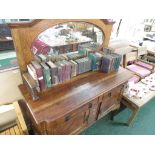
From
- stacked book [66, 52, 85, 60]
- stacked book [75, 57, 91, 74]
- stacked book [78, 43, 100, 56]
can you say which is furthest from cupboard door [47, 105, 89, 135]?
stacked book [78, 43, 100, 56]

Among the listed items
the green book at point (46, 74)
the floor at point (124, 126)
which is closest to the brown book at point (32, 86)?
the green book at point (46, 74)

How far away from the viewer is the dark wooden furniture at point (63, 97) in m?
1.01

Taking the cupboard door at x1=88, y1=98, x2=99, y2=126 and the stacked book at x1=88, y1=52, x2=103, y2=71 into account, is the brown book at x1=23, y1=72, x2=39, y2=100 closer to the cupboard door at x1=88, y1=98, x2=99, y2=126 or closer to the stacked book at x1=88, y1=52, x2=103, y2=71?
the cupboard door at x1=88, y1=98, x2=99, y2=126

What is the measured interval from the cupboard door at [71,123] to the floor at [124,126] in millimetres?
445

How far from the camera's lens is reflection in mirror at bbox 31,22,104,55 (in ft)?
4.02

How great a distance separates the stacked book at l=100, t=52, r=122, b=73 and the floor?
84 centimetres

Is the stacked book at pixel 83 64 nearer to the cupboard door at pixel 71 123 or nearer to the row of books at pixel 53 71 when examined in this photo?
the row of books at pixel 53 71

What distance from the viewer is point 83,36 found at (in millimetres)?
1573

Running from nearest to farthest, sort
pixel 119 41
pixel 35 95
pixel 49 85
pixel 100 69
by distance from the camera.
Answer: pixel 35 95
pixel 49 85
pixel 100 69
pixel 119 41

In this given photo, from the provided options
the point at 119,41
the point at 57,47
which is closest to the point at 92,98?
the point at 57,47

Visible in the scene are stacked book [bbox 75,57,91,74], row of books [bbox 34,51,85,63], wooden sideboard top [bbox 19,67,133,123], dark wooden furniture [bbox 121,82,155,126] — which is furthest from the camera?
dark wooden furniture [bbox 121,82,155,126]

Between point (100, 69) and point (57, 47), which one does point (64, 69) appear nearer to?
point (57, 47)
